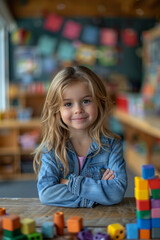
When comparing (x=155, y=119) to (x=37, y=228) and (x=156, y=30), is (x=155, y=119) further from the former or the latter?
(x=37, y=228)

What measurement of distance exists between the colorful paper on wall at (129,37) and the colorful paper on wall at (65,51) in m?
0.87

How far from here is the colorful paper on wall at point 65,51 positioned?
542 centimetres

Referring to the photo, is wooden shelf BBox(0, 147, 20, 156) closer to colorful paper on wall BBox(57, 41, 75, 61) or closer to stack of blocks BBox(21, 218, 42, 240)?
colorful paper on wall BBox(57, 41, 75, 61)

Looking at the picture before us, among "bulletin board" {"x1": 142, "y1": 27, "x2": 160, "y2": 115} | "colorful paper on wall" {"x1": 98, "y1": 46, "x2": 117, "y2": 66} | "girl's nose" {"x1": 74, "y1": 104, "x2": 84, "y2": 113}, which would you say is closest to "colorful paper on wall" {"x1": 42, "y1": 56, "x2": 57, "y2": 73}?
"colorful paper on wall" {"x1": 98, "y1": 46, "x2": 117, "y2": 66}

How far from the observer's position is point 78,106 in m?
1.08

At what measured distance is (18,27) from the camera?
533cm

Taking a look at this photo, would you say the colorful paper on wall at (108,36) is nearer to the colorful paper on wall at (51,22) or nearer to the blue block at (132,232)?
the colorful paper on wall at (51,22)

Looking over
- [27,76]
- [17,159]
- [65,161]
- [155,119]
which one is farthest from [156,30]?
[65,161]

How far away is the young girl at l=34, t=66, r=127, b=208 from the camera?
104 cm

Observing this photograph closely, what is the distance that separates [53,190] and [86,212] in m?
0.14

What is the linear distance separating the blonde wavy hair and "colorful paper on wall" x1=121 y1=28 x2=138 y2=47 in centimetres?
456

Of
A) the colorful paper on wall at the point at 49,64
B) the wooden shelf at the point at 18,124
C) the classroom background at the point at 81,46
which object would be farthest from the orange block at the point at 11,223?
the colorful paper on wall at the point at 49,64

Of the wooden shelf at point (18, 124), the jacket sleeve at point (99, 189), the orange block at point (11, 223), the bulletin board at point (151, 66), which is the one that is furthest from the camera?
the bulletin board at point (151, 66)

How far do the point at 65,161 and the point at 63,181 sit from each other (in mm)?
65
